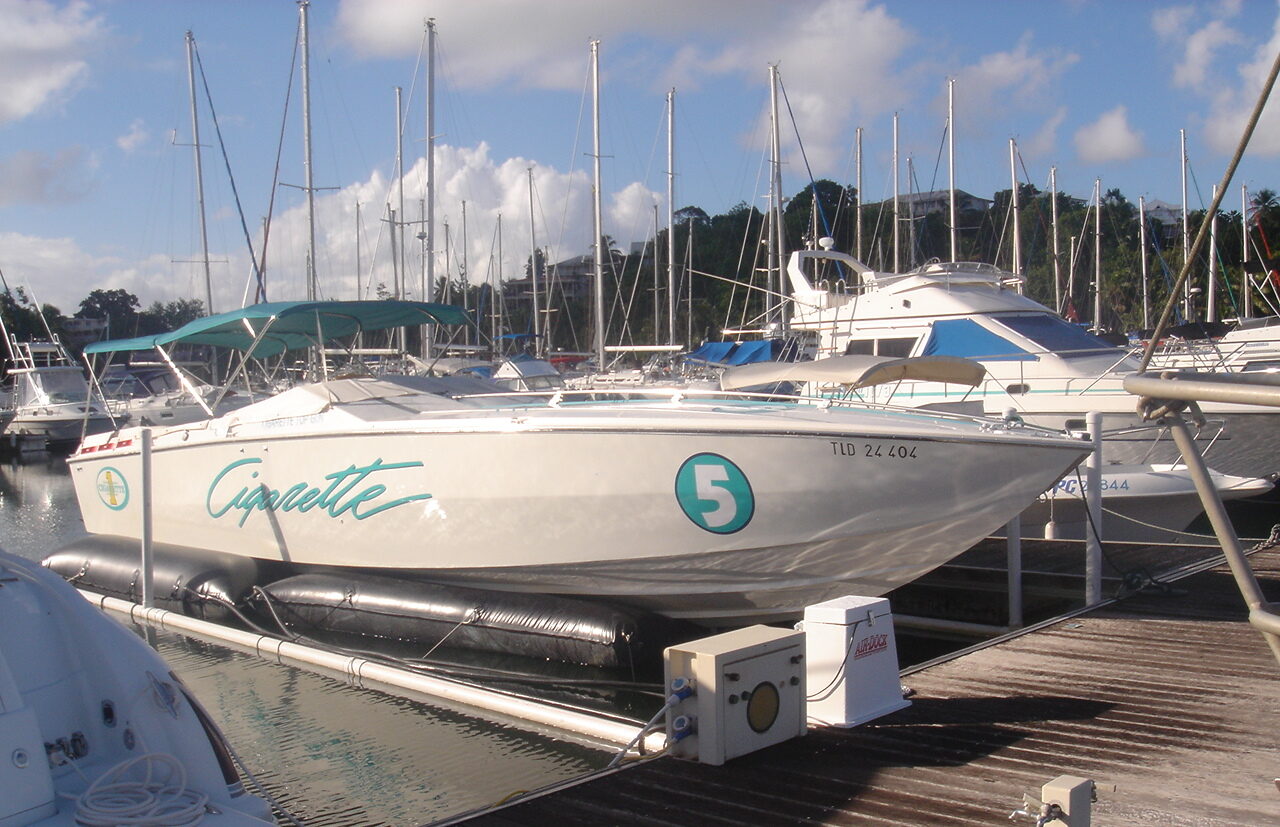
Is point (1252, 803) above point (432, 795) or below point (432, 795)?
above

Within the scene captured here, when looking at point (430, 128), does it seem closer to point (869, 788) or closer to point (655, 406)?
point (655, 406)

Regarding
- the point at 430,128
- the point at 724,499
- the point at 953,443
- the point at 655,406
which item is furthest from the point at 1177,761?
the point at 430,128

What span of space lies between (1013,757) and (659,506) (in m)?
3.41

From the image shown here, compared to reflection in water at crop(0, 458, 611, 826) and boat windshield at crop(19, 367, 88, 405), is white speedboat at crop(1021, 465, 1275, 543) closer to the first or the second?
reflection in water at crop(0, 458, 611, 826)

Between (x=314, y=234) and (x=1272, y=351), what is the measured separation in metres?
17.4

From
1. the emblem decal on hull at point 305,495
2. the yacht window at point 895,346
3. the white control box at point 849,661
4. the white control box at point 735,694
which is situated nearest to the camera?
the white control box at point 735,694

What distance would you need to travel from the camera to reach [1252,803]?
14.0 ft

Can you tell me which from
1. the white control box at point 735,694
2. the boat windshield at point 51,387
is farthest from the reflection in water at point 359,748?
the boat windshield at point 51,387

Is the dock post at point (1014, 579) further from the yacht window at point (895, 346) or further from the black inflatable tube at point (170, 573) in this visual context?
the black inflatable tube at point (170, 573)

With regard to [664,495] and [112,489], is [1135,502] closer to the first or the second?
[664,495]

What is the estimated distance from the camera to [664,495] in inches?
306

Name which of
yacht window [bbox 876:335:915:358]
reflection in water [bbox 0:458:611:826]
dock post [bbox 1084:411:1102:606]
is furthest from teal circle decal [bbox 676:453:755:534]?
yacht window [bbox 876:335:915:358]

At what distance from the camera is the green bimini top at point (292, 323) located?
34.1 ft

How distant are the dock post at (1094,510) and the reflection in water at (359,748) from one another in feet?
13.0
